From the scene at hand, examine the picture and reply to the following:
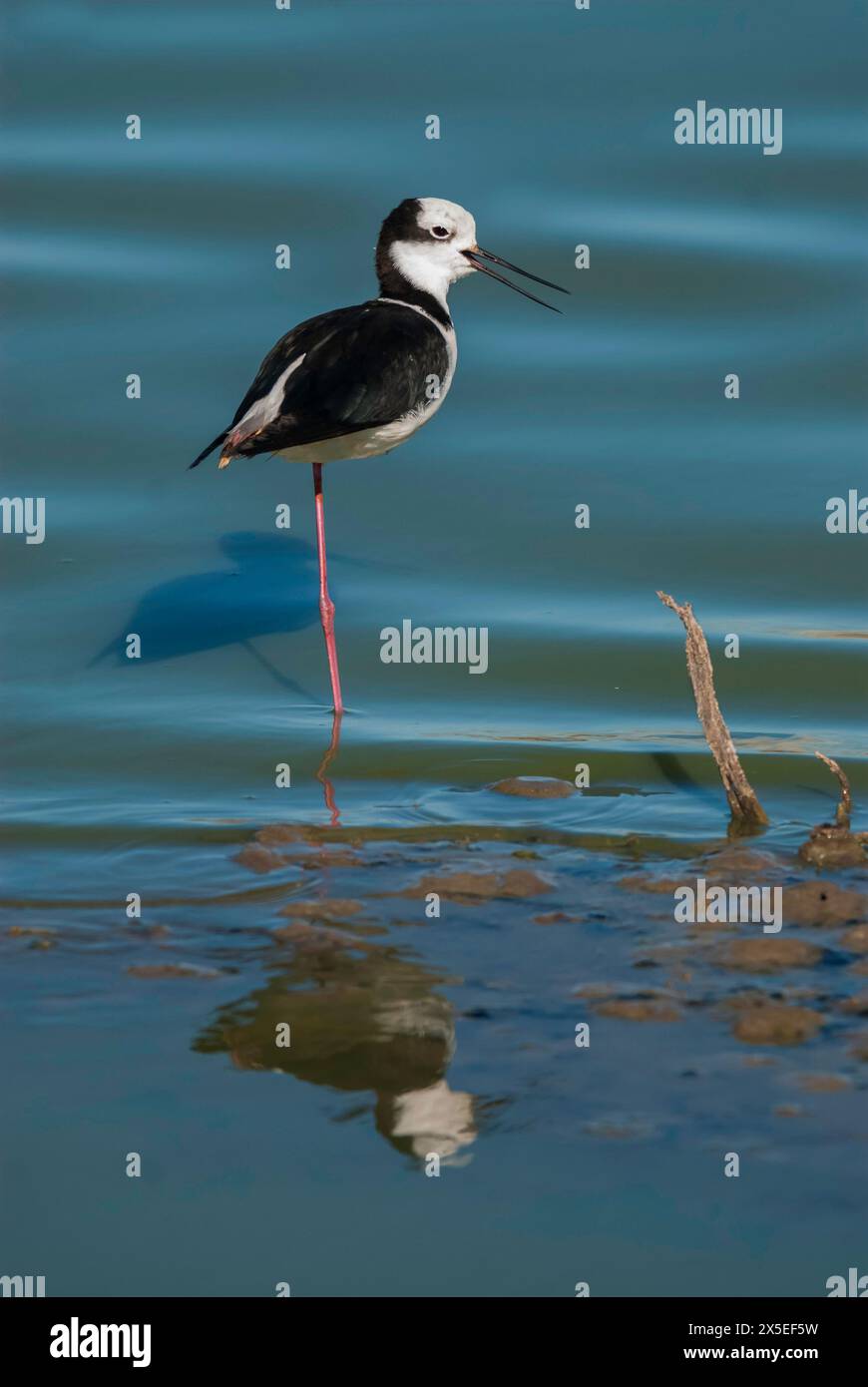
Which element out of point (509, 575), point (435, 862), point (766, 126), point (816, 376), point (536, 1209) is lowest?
point (536, 1209)

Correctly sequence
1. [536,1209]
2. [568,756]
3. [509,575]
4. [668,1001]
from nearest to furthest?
[536,1209]
[668,1001]
[568,756]
[509,575]

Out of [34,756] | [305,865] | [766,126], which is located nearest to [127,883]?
[305,865]

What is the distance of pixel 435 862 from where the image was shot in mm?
6398

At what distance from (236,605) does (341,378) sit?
1.84 m

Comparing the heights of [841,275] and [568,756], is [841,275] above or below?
above

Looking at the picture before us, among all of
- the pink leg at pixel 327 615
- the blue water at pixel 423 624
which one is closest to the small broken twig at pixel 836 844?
the blue water at pixel 423 624

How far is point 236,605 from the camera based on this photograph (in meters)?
9.34

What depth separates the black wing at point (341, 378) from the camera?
766 cm

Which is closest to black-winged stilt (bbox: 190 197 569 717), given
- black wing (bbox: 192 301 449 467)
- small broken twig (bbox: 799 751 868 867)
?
black wing (bbox: 192 301 449 467)

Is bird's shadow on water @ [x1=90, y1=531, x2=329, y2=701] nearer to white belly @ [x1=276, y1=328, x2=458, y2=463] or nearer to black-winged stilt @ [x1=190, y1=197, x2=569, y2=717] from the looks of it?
black-winged stilt @ [x1=190, y1=197, x2=569, y2=717]

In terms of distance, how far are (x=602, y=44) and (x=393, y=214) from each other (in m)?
5.74

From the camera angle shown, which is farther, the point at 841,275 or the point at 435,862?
the point at 841,275

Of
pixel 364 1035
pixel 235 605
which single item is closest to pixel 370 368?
pixel 235 605

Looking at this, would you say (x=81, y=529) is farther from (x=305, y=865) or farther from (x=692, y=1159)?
(x=692, y=1159)
